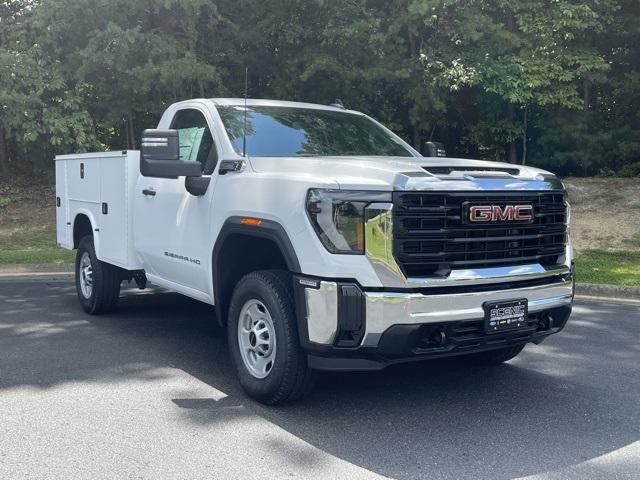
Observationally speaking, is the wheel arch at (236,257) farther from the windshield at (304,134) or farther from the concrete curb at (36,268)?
the concrete curb at (36,268)

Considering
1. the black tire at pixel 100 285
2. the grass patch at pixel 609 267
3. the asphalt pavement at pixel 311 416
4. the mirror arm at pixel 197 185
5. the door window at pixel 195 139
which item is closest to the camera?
the asphalt pavement at pixel 311 416

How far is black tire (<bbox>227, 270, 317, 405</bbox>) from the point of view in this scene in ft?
14.4

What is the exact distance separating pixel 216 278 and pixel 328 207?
1382 mm

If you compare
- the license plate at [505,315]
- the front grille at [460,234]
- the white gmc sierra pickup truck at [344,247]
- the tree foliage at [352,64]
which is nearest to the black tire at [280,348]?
the white gmc sierra pickup truck at [344,247]

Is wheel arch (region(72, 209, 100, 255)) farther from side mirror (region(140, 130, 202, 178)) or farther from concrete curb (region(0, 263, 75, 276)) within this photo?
concrete curb (region(0, 263, 75, 276))

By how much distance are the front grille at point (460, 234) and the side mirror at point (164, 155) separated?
1757 millimetres

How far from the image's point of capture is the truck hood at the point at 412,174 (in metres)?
4.12

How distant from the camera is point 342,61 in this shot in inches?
646

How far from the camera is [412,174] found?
4.16 metres

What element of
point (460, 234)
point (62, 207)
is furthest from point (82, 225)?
point (460, 234)

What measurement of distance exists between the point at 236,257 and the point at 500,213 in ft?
6.41

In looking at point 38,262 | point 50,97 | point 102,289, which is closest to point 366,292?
point 102,289

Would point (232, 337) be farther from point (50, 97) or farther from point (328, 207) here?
point (50, 97)

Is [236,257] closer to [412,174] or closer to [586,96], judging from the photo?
[412,174]
